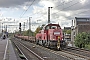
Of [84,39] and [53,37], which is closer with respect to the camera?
[53,37]

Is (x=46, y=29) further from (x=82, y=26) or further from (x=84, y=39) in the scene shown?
(x=82, y=26)

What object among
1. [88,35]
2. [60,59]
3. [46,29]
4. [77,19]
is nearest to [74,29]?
[77,19]

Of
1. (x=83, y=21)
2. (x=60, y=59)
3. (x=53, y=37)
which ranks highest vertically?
(x=83, y=21)

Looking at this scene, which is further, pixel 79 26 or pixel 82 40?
pixel 79 26

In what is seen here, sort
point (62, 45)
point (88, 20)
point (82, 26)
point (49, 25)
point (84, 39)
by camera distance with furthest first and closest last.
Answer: point (88, 20) < point (82, 26) < point (84, 39) < point (49, 25) < point (62, 45)

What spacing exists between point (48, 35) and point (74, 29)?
56.0 metres

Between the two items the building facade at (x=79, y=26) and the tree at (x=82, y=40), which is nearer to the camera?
the tree at (x=82, y=40)

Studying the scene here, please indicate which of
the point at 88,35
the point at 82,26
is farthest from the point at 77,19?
the point at 88,35

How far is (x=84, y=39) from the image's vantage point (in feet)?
193

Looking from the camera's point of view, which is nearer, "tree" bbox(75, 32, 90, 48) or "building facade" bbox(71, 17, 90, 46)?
"tree" bbox(75, 32, 90, 48)

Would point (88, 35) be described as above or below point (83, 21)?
below

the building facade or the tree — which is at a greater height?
the building facade

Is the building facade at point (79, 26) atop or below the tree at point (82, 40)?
atop

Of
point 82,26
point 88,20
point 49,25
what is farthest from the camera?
point 88,20
